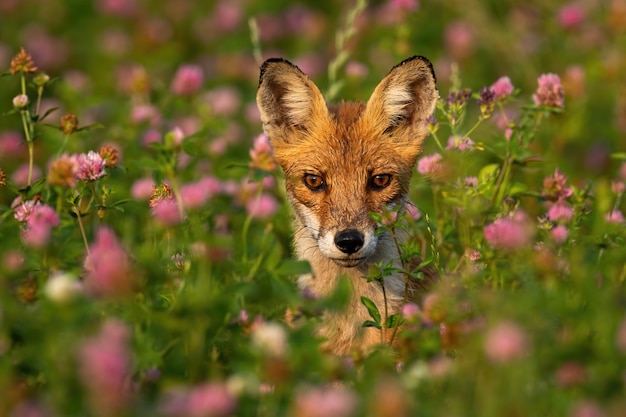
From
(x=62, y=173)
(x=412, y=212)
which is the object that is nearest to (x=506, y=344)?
(x=62, y=173)

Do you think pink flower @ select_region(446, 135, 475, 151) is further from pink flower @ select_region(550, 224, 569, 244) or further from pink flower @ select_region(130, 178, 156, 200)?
pink flower @ select_region(130, 178, 156, 200)

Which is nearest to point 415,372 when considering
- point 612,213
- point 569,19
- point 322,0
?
point 612,213

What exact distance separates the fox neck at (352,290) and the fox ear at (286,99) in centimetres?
70

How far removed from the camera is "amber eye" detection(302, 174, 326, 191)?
5.85 m

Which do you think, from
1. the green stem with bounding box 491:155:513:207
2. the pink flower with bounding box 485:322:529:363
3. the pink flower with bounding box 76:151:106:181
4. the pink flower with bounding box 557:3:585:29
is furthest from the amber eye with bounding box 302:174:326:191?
the pink flower with bounding box 557:3:585:29

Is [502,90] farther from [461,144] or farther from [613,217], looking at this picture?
[613,217]

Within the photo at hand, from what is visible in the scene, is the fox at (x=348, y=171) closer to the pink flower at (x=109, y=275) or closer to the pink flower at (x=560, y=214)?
the pink flower at (x=560, y=214)

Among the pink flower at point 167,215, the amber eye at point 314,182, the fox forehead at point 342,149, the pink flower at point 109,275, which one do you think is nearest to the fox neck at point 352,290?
the amber eye at point 314,182

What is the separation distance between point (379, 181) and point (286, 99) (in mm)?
914

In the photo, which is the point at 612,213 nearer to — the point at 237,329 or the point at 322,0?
the point at 237,329

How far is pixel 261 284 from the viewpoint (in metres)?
4.31

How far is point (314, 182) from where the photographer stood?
19.3 ft

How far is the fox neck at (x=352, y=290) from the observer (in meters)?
5.38

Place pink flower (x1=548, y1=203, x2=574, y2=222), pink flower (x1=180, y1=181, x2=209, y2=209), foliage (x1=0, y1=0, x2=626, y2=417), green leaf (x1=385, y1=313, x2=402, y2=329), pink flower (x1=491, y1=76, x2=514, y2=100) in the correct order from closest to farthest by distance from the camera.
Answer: foliage (x1=0, y1=0, x2=626, y2=417), pink flower (x1=180, y1=181, x2=209, y2=209), green leaf (x1=385, y1=313, x2=402, y2=329), pink flower (x1=548, y1=203, x2=574, y2=222), pink flower (x1=491, y1=76, x2=514, y2=100)
